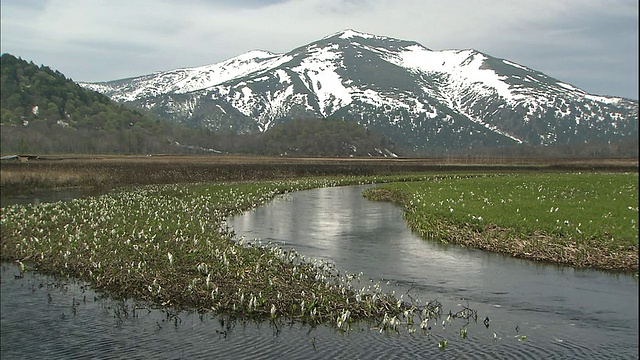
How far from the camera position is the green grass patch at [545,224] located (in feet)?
82.5

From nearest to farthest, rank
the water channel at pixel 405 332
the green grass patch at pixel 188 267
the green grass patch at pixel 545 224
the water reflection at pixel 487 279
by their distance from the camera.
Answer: the water channel at pixel 405 332 → the water reflection at pixel 487 279 → the green grass patch at pixel 188 267 → the green grass patch at pixel 545 224

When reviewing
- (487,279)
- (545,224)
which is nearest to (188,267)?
(487,279)

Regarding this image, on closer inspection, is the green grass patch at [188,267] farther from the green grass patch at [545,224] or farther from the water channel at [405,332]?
the green grass patch at [545,224]

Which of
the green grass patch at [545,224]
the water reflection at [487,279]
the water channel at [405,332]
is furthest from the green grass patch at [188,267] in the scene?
the green grass patch at [545,224]

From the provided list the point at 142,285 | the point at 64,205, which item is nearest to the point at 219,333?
the point at 142,285

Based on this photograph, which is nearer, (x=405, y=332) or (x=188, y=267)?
(x=405, y=332)

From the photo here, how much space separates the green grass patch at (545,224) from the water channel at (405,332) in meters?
1.51

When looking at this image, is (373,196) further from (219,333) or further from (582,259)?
(219,333)

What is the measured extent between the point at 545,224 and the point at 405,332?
51.1ft

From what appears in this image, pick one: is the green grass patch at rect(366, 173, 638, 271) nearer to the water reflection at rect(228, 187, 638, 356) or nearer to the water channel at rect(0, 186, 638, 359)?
the water reflection at rect(228, 187, 638, 356)

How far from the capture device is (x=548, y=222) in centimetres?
2908

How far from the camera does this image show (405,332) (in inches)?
638

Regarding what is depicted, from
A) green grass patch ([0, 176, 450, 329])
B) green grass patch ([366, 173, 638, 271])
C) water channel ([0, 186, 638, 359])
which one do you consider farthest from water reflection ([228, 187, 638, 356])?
green grass patch ([0, 176, 450, 329])

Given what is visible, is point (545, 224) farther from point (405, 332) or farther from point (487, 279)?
point (405, 332)
